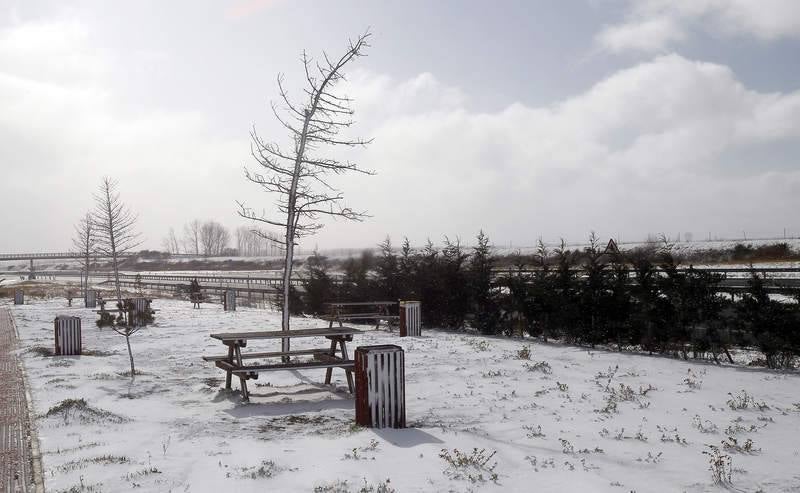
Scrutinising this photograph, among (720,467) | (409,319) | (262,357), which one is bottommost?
(720,467)

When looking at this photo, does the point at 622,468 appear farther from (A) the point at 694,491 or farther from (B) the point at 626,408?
(B) the point at 626,408

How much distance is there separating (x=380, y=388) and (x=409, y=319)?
9015mm

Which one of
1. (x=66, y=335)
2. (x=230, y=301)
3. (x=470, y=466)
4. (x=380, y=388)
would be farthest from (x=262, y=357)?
(x=230, y=301)

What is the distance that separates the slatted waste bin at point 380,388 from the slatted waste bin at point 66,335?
9.13 meters

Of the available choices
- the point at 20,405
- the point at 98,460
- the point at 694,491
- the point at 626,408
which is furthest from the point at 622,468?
the point at 20,405

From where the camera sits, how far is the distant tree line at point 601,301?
10.7 meters

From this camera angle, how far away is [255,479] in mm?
5219

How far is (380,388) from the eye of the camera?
22.4ft

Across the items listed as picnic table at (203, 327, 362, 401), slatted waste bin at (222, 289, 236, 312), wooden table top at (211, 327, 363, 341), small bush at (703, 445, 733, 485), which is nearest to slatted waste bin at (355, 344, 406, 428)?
picnic table at (203, 327, 362, 401)

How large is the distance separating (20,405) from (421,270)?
11984 mm

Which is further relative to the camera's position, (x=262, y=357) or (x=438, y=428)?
(x=262, y=357)

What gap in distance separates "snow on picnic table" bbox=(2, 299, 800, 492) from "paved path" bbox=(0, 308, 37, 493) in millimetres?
191

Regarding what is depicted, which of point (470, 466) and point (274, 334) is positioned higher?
point (274, 334)

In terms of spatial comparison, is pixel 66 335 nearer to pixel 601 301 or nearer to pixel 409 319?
pixel 409 319
